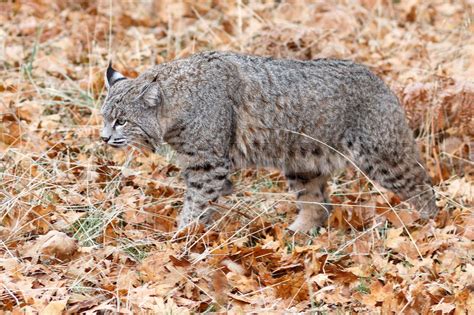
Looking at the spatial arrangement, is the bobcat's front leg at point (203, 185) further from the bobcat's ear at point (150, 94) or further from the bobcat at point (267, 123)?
the bobcat's ear at point (150, 94)

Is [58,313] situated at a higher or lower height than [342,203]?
higher

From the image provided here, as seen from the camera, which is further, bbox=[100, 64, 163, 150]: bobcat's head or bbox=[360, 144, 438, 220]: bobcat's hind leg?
bbox=[360, 144, 438, 220]: bobcat's hind leg

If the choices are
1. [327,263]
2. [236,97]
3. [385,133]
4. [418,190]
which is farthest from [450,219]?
[236,97]

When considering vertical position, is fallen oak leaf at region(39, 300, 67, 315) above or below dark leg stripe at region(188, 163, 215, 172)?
below

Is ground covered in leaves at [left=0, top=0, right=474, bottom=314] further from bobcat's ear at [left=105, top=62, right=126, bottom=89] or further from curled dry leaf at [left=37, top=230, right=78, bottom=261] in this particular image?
bobcat's ear at [left=105, top=62, right=126, bottom=89]

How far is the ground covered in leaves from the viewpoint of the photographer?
5.80 m

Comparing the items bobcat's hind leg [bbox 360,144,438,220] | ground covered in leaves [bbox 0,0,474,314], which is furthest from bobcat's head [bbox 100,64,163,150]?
bobcat's hind leg [bbox 360,144,438,220]

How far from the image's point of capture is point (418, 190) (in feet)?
25.6

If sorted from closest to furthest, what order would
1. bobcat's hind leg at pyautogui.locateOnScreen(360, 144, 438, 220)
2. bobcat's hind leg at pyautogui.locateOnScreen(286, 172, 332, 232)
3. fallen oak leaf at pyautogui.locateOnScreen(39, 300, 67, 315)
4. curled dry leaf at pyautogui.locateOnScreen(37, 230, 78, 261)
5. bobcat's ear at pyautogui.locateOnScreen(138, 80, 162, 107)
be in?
fallen oak leaf at pyautogui.locateOnScreen(39, 300, 67, 315) → curled dry leaf at pyautogui.locateOnScreen(37, 230, 78, 261) → bobcat's ear at pyautogui.locateOnScreen(138, 80, 162, 107) → bobcat's hind leg at pyautogui.locateOnScreen(360, 144, 438, 220) → bobcat's hind leg at pyautogui.locateOnScreen(286, 172, 332, 232)

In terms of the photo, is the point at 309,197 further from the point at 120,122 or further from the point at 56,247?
the point at 56,247

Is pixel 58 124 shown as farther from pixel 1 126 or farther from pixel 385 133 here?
pixel 385 133

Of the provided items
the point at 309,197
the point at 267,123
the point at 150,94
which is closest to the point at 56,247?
the point at 150,94

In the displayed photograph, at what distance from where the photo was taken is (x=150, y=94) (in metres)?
6.99

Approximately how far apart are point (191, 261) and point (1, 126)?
2915 millimetres
